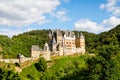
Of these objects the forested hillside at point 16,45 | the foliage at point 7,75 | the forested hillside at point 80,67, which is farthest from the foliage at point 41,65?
the forested hillside at point 16,45

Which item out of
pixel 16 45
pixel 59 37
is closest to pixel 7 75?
pixel 59 37

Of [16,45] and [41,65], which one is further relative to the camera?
[16,45]

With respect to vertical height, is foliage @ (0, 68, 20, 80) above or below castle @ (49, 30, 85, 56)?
below

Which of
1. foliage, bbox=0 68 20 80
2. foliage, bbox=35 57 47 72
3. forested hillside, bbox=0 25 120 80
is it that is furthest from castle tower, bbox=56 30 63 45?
foliage, bbox=0 68 20 80

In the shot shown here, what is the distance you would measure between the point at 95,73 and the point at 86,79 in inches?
92.4

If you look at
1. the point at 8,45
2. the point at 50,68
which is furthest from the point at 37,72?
the point at 8,45

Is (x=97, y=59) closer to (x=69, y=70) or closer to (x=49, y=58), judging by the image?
(x=69, y=70)

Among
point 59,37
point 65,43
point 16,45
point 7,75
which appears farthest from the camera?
point 16,45

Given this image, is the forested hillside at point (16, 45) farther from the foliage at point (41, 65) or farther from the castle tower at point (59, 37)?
the foliage at point (41, 65)

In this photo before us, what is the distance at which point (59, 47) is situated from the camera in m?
86.1

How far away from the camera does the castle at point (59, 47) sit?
83000mm

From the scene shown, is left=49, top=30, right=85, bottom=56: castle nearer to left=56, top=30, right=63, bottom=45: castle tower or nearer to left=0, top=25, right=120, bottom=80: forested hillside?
left=56, top=30, right=63, bottom=45: castle tower

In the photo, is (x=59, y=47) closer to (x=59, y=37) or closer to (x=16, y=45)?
(x=59, y=37)

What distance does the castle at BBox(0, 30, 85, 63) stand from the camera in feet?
272
